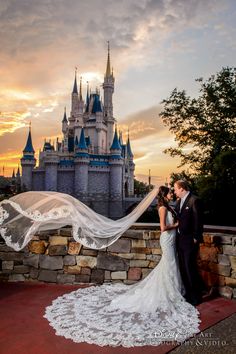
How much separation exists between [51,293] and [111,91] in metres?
75.6

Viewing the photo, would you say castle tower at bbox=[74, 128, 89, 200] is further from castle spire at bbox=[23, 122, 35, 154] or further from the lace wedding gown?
the lace wedding gown

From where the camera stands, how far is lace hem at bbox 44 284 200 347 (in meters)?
3.35

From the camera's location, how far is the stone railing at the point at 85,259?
18.5 ft

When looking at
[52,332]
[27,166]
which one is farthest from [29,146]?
[52,332]

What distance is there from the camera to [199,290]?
15.5ft

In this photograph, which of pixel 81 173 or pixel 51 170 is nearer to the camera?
pixel 81 173

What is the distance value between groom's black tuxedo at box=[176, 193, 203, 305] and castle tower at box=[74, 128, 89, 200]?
53.3m

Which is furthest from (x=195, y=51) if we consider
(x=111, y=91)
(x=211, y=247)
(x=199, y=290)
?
(x=111, y=91)

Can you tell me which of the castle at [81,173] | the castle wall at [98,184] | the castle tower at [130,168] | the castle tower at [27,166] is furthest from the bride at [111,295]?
the castle tower at [130,168]

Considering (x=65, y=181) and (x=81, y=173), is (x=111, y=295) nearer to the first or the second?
(x=81, y=173)

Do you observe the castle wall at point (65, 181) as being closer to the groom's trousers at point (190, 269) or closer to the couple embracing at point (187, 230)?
the couple embracing at point (187, 230)

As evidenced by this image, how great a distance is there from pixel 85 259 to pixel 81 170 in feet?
175

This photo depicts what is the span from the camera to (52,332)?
→ 3549 mm

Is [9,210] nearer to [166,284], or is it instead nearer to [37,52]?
[166,284]
